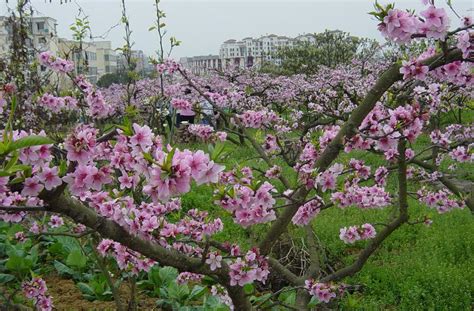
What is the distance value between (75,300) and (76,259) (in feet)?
1.24

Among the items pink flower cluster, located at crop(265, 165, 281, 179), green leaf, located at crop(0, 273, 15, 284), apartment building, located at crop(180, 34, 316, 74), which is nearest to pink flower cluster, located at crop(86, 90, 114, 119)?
pink flower cluster, located at crop(265, 165, 281, 179)

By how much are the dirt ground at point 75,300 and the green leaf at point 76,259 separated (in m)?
0.18

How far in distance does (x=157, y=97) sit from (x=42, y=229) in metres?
2.45

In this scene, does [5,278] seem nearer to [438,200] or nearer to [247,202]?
[247,202]

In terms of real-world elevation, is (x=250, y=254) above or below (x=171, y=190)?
below

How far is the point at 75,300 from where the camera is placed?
3709 mm

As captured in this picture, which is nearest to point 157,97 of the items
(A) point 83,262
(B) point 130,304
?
(A) point 83,262

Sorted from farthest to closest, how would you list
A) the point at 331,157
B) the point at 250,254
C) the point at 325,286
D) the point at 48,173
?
the point at 325,286 → the point at 331,157 → the point at 250,254 → the point at 48,173

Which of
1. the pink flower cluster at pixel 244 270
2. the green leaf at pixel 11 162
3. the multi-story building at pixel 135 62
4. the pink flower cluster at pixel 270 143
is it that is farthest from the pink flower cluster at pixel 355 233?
the multi-story building at pixel 135 62

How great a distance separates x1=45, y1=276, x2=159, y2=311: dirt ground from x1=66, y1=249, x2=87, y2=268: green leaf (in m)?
0.18

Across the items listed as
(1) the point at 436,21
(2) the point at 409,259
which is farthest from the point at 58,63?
(2) the point at 409,259

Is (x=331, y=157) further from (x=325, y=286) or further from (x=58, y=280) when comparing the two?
(x=58, y=280)

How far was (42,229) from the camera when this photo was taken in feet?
11.4

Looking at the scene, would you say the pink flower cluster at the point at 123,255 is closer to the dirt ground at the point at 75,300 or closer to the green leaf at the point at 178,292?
the green leaf at the point at 178,292
